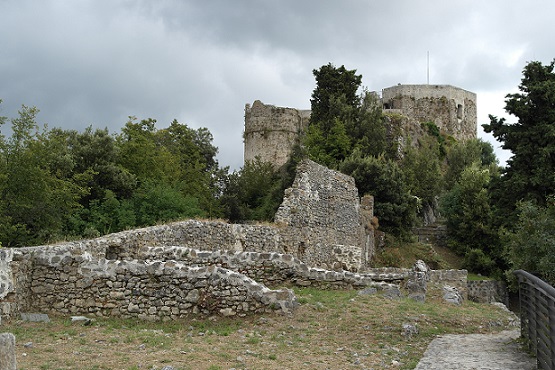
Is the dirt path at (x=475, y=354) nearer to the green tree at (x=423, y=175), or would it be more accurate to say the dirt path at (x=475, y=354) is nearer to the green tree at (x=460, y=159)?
the green tree at (x=423, y=175)

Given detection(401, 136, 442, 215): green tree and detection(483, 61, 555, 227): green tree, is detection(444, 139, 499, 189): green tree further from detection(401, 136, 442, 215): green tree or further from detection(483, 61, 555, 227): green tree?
detection(483, 61, 555, 227): green tree

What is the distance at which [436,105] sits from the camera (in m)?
53.4

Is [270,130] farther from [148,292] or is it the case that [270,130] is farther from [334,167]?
[148,292]

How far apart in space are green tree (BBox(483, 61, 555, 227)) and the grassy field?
10.5 m

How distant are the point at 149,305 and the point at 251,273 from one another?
3068mm

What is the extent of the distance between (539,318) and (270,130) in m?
37.2

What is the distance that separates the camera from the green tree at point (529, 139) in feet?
73.8

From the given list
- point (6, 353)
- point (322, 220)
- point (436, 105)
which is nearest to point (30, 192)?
point (322, 220)

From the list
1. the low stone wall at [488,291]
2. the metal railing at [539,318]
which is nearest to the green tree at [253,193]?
the low stone wall at [488,291]

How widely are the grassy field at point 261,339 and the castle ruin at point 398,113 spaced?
30.9 m

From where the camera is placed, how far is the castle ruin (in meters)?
45.1

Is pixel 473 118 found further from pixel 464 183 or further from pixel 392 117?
pixel 464 183

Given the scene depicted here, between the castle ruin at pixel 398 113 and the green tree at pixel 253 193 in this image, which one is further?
the castle ruin at pixel 398 113

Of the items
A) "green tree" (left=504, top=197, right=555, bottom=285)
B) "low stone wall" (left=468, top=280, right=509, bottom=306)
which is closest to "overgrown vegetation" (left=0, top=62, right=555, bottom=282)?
"green tree" (left=504, top=197, right=555, bottom=285)
